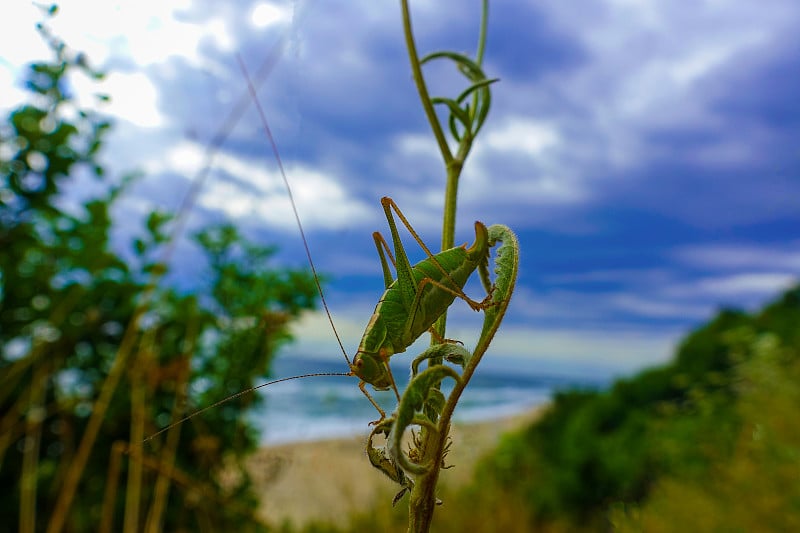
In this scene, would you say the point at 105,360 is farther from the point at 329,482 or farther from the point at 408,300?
the point at 329,482

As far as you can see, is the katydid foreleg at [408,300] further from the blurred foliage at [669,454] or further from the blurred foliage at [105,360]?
the blurred foliage at [105,360]

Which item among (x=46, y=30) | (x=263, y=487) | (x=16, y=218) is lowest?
(x=263, y=487)

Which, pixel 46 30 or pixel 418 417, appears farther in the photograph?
pixel 46 30

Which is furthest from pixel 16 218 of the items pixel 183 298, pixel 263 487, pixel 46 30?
pixel 263 487

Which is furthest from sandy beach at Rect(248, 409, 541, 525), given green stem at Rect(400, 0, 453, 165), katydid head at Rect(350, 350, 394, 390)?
green stem at Rect(400, 0, 453, 165)

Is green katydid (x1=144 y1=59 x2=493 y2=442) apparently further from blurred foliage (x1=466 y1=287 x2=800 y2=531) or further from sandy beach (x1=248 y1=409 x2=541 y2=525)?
sandy beach (x1=248 y1=409 x2=541 y2=525)

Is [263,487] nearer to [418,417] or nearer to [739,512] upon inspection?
[739,512]
